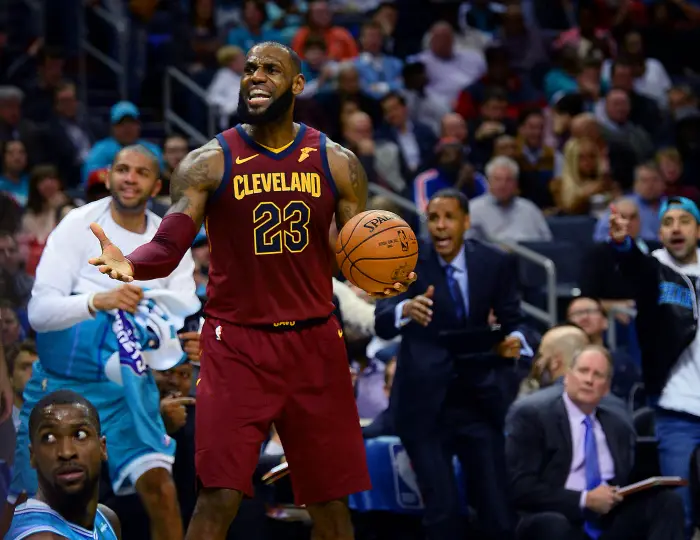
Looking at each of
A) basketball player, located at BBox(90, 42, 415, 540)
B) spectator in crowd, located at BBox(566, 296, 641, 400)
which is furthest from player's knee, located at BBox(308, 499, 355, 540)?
spectator in crowd, located at BBox(566, 296, 641, 400)

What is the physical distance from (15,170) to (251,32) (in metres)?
3.65

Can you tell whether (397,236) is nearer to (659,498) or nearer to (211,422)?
(211,422)

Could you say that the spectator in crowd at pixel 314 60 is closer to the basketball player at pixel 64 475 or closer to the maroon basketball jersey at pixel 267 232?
the maroon basketball jersey at pixel 267 232

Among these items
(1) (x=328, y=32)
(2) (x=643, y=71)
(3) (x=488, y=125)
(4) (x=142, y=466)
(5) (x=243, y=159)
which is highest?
(1) (x=328, y=32)

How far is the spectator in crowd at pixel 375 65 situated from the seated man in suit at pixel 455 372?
6083 millimetres

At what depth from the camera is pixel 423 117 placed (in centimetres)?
1338

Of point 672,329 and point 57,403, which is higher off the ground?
point 672,329

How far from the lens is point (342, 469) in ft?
17.6

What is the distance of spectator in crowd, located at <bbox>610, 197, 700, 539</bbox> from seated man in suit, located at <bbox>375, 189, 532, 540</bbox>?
67cm

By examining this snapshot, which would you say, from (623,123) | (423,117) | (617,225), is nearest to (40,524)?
(617,225)

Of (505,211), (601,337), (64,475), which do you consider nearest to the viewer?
(64,475)

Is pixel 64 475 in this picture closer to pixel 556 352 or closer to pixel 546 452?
pixel 546 452

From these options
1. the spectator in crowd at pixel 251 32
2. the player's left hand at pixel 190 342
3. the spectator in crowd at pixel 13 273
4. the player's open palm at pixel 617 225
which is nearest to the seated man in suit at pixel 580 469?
the player's open palm at pixel 617 225

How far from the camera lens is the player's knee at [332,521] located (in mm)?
5359
